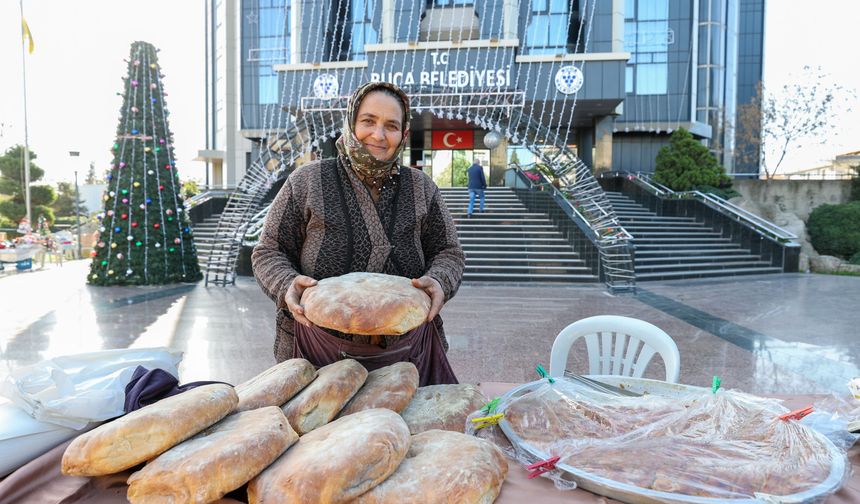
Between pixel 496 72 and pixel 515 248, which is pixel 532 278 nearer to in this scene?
pixel 515 248

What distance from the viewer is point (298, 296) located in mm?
1587

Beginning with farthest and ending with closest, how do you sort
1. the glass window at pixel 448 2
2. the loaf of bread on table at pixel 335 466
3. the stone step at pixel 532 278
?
1. the glass window at pixel 448 2
2. the stone step at pixel 532 278
3. the loaf of bread on table at pixel 335 466

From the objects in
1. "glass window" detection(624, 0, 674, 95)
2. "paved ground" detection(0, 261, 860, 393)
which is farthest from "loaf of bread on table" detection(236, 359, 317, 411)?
"glass window" detection(624, 0, 674, 95)

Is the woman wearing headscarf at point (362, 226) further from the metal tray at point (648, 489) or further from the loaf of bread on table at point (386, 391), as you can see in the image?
the metal tray at point (648, 489)

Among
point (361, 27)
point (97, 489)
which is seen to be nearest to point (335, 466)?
point (97, 489)

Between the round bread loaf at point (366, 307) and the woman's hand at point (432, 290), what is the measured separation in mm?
48

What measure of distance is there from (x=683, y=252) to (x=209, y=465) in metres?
13.8

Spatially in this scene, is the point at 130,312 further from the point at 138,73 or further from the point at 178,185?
the point at 138,73

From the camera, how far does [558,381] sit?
1633 mm

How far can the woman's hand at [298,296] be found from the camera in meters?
1.54

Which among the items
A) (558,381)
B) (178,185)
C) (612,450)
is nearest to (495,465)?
(612,450)

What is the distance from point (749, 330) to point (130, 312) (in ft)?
25.7

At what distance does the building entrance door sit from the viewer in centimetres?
2534

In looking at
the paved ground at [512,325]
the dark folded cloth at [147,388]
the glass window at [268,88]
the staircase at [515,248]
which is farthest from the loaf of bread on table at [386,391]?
the glass window at [268,88]
